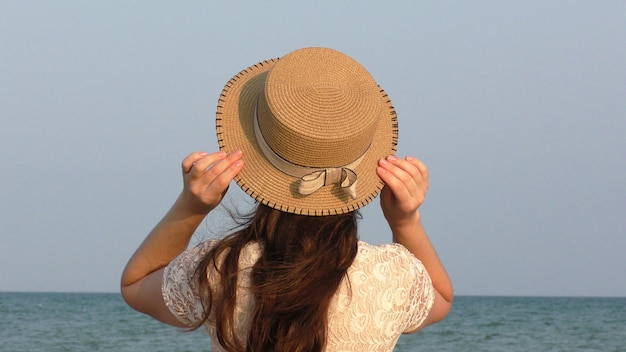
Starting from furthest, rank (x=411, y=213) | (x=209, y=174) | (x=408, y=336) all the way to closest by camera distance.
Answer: (x=408, y=336) → (x=411, y=213) → (x=209, y=174)

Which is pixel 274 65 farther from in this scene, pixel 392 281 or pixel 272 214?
pixel 392 281

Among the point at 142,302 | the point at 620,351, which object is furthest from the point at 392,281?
the point at 620,351

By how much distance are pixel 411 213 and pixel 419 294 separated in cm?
20

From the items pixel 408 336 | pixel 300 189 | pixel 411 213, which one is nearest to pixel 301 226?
pixel 300 189

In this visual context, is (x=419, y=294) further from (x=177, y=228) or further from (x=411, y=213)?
(x=177, y=228)

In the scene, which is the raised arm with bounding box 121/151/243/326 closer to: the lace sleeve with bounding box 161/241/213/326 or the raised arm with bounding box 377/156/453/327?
the lace sleeve with bounding box 161/241/213/326

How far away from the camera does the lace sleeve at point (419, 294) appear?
2207 mm

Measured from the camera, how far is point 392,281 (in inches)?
85.6

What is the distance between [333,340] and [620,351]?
715 inches

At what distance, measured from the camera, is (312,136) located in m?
2.07

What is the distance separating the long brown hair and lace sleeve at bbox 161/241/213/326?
3cm

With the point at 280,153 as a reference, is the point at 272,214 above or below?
below

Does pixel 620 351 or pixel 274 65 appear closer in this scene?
pixel 274 65

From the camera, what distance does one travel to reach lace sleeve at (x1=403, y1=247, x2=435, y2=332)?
7.24ft
